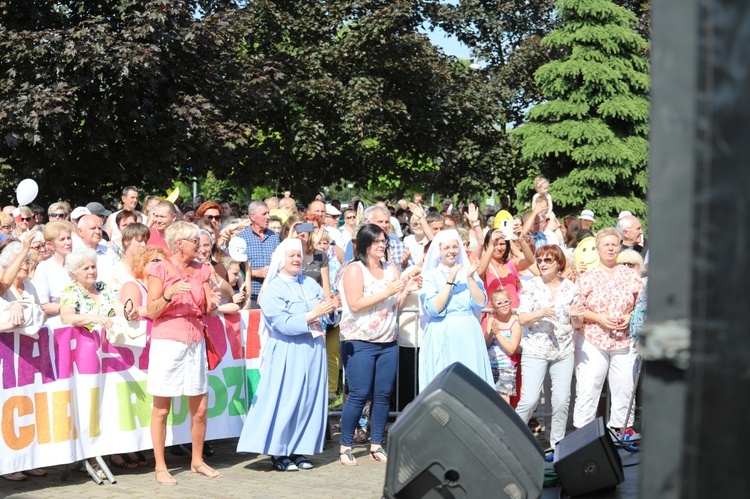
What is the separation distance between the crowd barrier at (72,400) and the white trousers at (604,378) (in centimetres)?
325

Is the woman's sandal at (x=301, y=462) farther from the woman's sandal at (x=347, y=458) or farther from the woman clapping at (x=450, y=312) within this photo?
the woman clapping at (x=450, y=312)

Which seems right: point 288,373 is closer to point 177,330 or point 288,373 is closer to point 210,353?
point 210,353

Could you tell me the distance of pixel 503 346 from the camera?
354 inches

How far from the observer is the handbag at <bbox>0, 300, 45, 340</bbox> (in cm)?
709

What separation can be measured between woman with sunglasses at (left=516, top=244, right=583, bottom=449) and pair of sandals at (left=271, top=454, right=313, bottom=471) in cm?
191

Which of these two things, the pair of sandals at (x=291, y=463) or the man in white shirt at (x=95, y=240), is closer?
the pair of sandals at (x=291, y=463)

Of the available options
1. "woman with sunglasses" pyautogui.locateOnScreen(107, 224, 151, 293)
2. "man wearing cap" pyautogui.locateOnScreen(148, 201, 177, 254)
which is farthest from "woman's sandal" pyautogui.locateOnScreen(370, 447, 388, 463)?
"man wearing cap" pyautogui.locateOnScreen(148, 201, 177, 254)

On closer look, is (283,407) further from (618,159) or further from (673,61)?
(618,159)

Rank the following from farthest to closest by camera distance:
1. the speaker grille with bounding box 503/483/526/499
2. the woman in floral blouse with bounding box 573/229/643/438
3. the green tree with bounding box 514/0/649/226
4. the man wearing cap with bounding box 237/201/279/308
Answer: the green tree with bounding box 514/0/649/226, the man wearing cap with bounding box 237/201/279/308, the woman in floral blouse with bounding box 573/229/643/438, the speaker grille with bounding box 503/483/526/499

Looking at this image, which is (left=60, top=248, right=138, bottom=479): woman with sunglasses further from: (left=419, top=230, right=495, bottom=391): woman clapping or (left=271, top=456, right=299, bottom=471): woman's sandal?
A: (left=419, top=230, right=495, bottom=391): woman clapping

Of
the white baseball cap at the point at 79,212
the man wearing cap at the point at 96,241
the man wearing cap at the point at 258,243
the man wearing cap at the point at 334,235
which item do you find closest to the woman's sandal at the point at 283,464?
the man wearing cap at the point at 96,241

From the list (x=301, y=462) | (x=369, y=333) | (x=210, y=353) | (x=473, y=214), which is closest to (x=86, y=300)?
(x=210, y=353)

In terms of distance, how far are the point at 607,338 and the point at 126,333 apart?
163 inches

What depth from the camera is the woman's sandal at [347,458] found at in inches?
337
